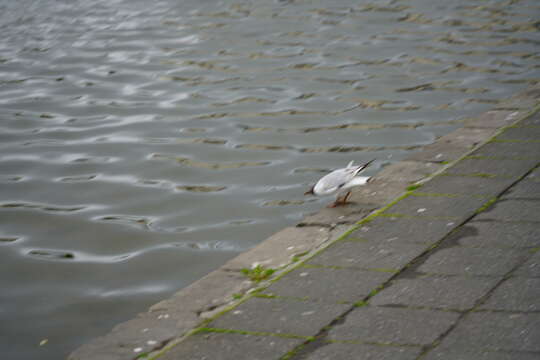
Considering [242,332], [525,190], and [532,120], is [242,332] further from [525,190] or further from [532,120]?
[532,120]

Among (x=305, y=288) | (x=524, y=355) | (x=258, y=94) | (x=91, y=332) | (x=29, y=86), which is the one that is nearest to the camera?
(x=524, y=355)

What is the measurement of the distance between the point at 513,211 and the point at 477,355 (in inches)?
68.5

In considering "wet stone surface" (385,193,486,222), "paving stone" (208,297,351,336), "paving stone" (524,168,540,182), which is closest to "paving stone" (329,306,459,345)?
"paving stone" (208,297,351,336)

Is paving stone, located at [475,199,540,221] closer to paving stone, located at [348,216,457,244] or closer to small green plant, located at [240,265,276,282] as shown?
paving stone, located at [348,216,457,244]

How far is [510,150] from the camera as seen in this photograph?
6203 millimetres

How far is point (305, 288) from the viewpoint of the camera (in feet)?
14.0

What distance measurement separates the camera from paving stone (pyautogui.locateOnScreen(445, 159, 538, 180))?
5684 millimetres

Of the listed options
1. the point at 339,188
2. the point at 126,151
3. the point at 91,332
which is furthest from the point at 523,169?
the point at 126,151

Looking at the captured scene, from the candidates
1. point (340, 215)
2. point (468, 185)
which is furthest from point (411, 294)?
point (468, 185)

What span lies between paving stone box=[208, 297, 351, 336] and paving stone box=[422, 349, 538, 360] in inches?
22.9

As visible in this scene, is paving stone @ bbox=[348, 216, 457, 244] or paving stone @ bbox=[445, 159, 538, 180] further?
paving stone @ bbox=[445, 159, 538, 180]

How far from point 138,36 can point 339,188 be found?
27.9 ft

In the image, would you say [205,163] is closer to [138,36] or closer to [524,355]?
[524,355]

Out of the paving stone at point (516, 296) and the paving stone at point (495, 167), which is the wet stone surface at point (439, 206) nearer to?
the paving stone at point (495, 167)
